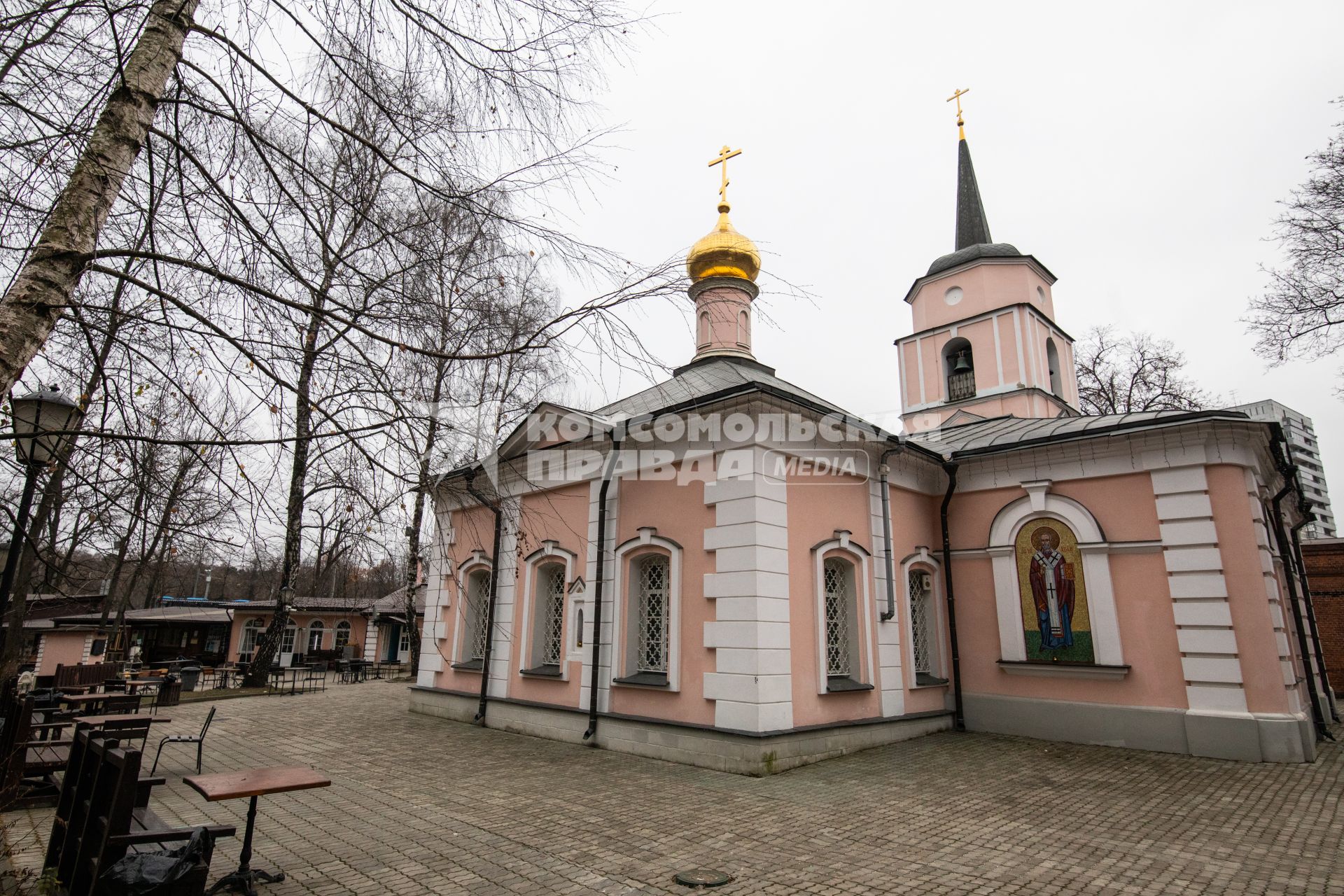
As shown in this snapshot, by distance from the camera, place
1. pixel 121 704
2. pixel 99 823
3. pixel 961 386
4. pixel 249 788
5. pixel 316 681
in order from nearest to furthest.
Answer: pixel 99 823
pixel 249 788
pixel 121 704
pixel 961 386
pixel 316 681

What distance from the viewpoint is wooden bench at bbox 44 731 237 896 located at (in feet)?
11.2

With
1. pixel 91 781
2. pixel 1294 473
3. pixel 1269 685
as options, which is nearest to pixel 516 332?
pixel 91 781

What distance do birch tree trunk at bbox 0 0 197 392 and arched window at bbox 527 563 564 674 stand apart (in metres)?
8.05

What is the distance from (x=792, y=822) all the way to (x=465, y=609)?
8115mm

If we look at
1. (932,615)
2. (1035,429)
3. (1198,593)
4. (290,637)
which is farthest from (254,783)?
(290,637)

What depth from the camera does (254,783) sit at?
4.13 metres

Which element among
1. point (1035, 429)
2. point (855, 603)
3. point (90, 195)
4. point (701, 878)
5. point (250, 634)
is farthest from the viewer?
point (250, 634)

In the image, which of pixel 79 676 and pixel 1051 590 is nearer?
pixel 1051 590

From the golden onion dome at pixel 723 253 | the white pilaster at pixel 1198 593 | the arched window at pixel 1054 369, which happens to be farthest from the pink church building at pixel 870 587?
the arched window at pixel 1054 369

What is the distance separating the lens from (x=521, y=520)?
10945 mm

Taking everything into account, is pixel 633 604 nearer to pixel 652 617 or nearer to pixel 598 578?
pixel 652 617

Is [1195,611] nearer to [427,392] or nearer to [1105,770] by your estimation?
[1105,770]

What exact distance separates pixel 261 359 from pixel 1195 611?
10.3 metres

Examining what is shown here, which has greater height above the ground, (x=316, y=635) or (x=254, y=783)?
(x=316, y=635)
